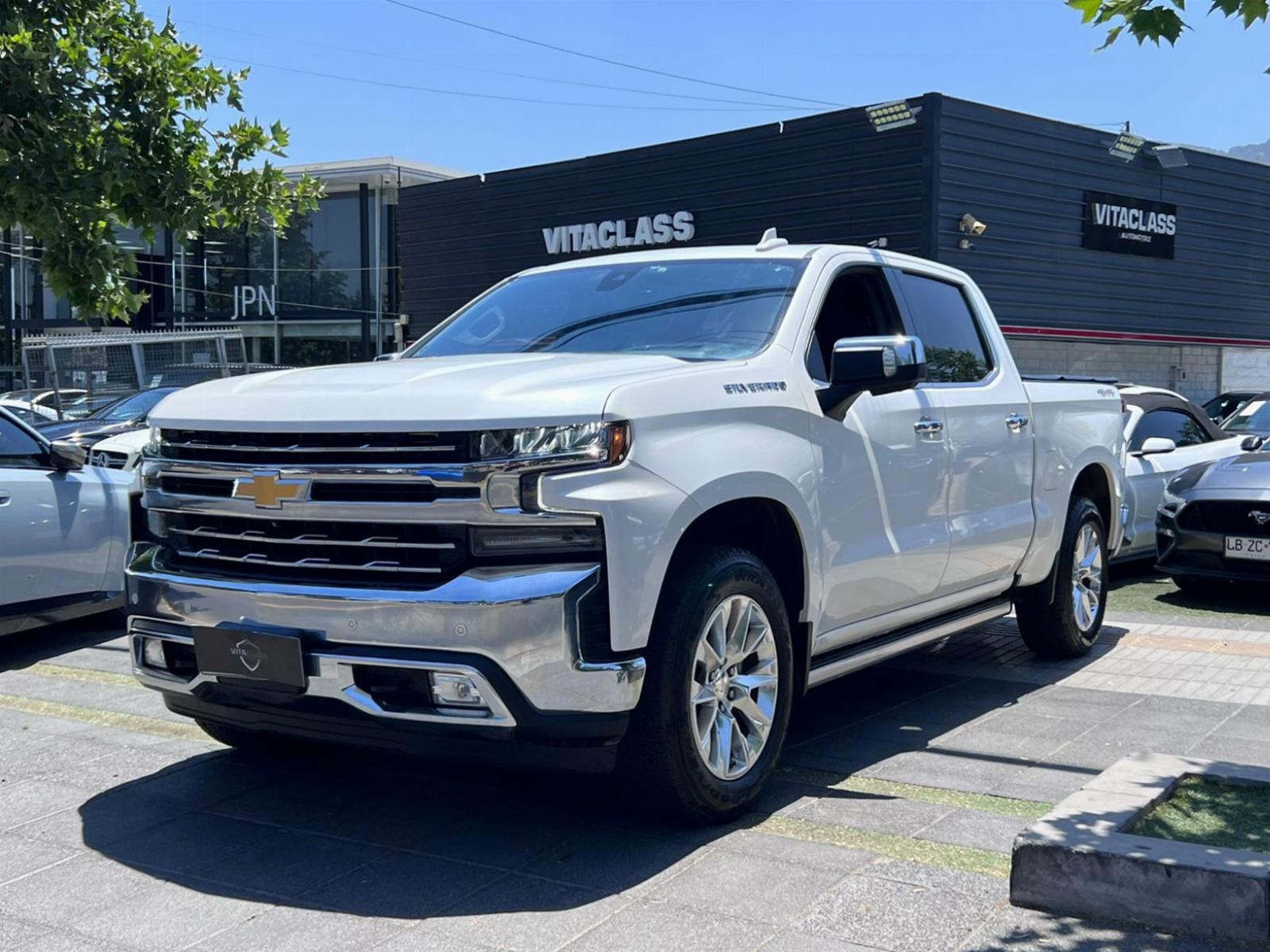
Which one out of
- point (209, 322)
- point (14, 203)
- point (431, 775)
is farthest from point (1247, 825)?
point (209, 322)

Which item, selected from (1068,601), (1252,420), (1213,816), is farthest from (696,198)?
(1213,816)

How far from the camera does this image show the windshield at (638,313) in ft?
16.8

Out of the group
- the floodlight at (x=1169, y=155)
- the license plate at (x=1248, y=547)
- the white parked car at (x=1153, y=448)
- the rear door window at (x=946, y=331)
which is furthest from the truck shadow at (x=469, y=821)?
the floodlight at (x=1169, y=155)

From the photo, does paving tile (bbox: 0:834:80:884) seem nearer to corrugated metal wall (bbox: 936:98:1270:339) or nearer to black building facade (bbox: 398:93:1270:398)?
black building facade (bbox: 398:93:1270:398)

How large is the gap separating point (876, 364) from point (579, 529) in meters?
1.60

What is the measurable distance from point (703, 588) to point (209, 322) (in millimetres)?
35996

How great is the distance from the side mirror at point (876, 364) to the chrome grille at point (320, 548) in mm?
1751

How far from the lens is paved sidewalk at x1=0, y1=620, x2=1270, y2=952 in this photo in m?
3.63

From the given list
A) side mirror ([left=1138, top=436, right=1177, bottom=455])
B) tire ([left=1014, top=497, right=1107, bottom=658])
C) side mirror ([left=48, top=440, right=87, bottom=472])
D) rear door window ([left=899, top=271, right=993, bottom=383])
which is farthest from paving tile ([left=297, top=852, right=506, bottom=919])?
side mirror ([left=1138, top=436, right=1177, bottom=455])

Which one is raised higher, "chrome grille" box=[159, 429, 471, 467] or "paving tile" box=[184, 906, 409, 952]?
"chrome grille" box=[159, 429, 471, 467]

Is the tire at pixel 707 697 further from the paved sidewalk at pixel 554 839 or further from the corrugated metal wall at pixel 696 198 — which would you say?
the corrugated metal wall at pixel 696 198

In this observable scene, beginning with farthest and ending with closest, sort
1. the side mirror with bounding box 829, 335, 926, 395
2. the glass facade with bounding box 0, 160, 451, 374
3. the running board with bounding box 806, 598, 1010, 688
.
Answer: the glass facade with bounding box 0, 160, 451, 374 < the running board with bounding box 806, 598, 1010, 688 < the side mirror with bounding box 829, 335, 926, 395

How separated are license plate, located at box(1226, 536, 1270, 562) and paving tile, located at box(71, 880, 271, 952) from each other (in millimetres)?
7241

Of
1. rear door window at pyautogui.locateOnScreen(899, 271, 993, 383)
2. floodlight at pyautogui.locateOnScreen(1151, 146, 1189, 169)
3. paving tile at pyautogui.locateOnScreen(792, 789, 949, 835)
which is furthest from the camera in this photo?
floodlight at pyautogui.locateOnScreen(1151, 146, 1189, 169)
